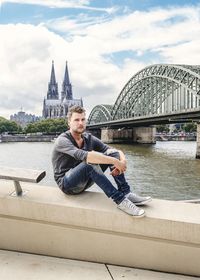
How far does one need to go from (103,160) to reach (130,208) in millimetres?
559

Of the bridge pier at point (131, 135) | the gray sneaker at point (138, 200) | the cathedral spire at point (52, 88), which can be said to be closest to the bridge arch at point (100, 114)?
the bridge pier at point (131, 135)

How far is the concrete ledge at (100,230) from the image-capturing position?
3.60 m

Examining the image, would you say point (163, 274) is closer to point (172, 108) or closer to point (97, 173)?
point (97, 173)

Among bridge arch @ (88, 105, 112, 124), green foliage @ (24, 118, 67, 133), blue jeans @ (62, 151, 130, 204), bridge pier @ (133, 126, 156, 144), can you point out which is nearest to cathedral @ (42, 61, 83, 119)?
green foliage @ (24, 118, 67, 133)

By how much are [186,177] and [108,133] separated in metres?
73.9

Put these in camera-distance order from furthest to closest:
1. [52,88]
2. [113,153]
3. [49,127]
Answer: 1. [52,88]
2. [49,127]
3. [113,153]

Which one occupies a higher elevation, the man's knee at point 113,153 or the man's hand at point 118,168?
the man's knee at point 113,153

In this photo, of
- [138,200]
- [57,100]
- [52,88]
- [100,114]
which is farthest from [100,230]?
[52,88]

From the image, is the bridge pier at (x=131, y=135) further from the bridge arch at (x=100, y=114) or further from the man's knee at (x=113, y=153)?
the man's knee at (x=113, y=153)

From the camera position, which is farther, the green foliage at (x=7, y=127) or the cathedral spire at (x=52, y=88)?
the cathedral spire at (x=52, y=88)

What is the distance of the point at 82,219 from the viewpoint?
375 centimetres

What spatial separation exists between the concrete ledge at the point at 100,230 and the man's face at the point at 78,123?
0.73 meters

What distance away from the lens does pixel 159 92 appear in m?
71.9

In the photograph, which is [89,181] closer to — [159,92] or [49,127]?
[159,92]
